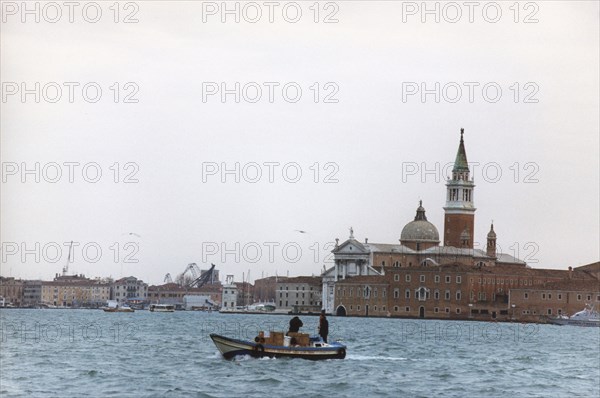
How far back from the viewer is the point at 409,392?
3394 cm

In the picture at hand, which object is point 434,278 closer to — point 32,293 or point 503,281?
point 503,281

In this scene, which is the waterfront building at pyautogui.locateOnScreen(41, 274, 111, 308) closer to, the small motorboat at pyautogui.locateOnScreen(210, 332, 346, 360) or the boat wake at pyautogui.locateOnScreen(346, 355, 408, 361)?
the boat wake at pyautogui.locateOnScreen(346, 355, 408, 361)

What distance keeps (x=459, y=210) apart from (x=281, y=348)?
8547 cm

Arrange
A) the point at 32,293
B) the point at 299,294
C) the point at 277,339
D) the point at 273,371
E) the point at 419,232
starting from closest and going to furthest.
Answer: the point at 273,371, the point at 277,339, the point at 419,232, the point at 299,294, the point at 32,293

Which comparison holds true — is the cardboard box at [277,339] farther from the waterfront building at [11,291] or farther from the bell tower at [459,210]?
the waterfront building at [11,291]

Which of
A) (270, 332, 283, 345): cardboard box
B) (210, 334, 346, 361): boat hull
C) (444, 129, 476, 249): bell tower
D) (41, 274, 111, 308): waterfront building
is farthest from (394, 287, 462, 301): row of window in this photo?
(270, 332, 283, 345): cardboard box

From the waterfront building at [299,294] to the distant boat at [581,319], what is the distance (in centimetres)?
3382

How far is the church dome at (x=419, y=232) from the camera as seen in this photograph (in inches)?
5103

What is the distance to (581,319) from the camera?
105 m

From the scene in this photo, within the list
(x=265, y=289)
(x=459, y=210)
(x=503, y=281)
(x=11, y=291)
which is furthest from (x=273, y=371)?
(x=11, y=291)

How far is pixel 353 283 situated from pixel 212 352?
76.5m

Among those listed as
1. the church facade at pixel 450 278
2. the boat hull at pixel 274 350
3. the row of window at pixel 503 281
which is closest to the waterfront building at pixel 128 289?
the church facade at pixel 450 278

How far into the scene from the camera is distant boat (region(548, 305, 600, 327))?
104 m

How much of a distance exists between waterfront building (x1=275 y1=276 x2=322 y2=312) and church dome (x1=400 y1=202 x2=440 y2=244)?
36.7ft
